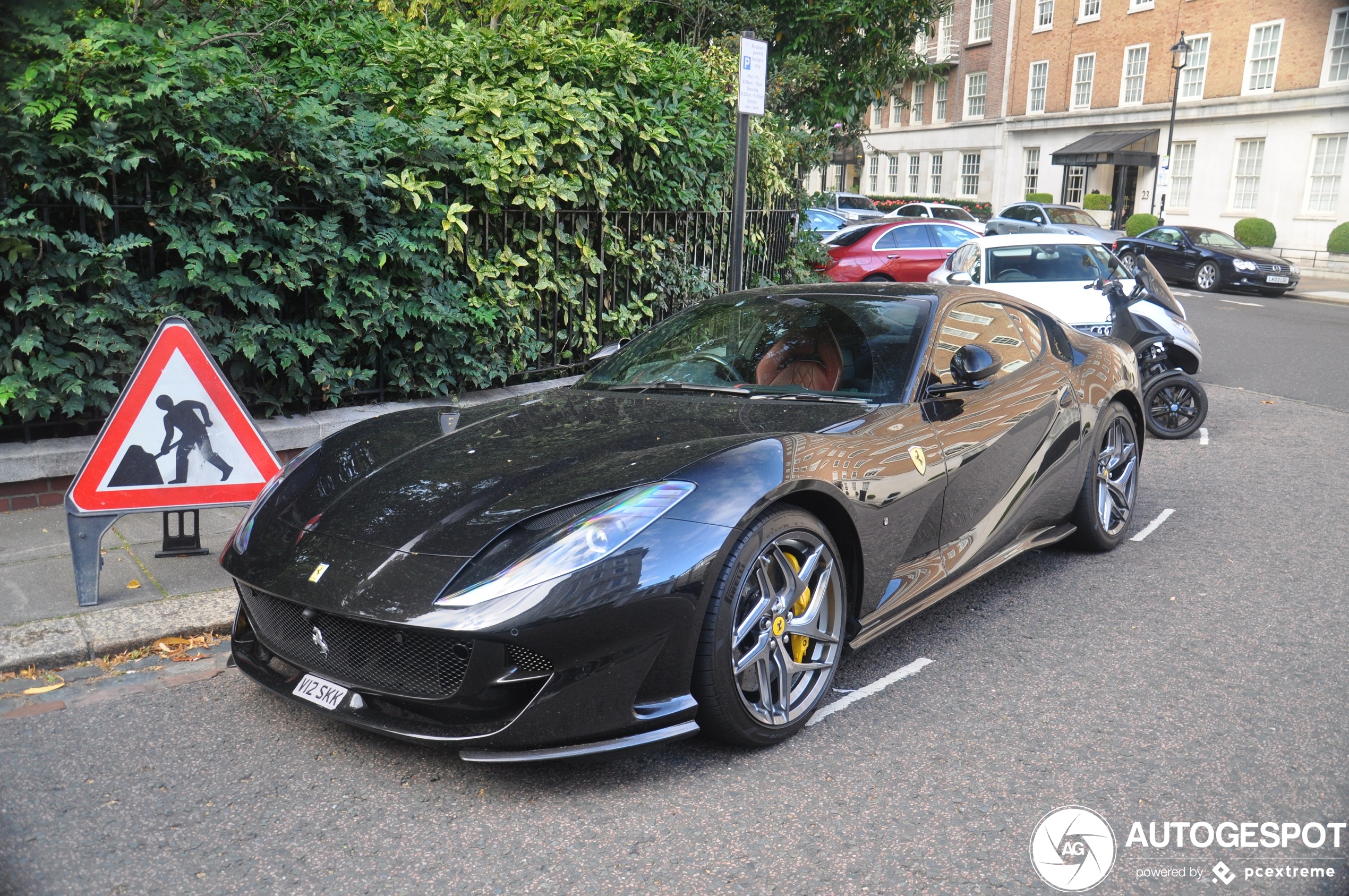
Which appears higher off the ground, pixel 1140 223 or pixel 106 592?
pixel 1140 223

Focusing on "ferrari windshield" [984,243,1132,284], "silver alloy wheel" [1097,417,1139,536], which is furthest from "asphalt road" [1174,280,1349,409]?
"silver alloy wheel" [1097,417,1139,536]

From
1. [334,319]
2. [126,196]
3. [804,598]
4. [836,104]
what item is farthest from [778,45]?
[804,598]

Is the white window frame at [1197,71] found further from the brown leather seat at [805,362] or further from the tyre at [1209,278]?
the brown leather seat at [805,362]

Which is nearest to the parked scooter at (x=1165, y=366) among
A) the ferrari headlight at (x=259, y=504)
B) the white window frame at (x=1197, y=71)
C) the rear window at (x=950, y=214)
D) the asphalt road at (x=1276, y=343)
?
the asphalt road at (x=1276, y=343)

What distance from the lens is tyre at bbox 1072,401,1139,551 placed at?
5.31 m

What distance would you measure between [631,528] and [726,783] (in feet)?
2.66

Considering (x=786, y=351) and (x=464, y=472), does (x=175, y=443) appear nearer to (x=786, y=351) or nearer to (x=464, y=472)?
(x=464, y=472)

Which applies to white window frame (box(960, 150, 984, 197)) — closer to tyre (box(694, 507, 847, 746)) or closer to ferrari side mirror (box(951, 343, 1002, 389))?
ferrari side mirror (box(951, 343, 1002, 389))

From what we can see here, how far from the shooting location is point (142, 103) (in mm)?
5480

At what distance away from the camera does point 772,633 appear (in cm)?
337

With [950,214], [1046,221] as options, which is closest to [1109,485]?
[1046,221]

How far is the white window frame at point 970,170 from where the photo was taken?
152 ft

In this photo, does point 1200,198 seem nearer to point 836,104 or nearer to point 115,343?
point 836,104

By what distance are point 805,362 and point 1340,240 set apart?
29.4 m
